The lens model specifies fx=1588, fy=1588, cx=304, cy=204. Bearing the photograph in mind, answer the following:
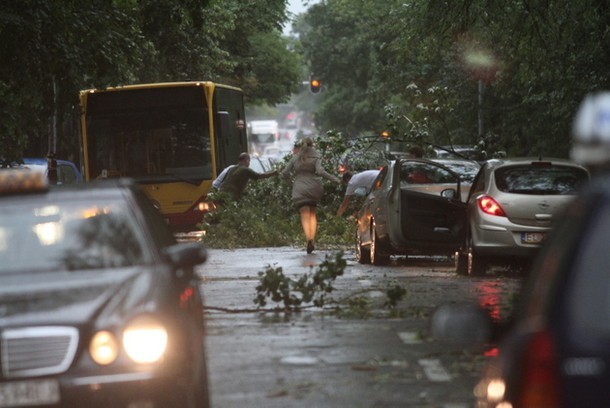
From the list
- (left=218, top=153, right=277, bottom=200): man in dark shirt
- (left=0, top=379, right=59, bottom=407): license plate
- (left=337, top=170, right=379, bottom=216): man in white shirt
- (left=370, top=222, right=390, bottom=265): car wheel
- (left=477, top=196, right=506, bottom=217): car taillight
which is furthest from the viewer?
(left=218, top=153, right=277, bottom=200): man in dark shirt

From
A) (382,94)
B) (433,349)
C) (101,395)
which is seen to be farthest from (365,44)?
(101,395)

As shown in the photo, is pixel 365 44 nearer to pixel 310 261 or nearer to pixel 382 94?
pixel 382 94

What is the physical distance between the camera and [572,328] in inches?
176

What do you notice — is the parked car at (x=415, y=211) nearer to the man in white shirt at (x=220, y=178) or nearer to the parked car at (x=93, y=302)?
the man in white shirt at (x=220, y=178)

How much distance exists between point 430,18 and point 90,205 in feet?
53.3

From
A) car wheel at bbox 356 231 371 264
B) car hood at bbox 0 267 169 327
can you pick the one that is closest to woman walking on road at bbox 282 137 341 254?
car wheel at bbox 356 231 371 264

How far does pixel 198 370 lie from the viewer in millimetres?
8125

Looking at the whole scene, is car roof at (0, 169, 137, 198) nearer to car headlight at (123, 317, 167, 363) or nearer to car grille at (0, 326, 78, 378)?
car headlight at (123, 317, 167, 363)

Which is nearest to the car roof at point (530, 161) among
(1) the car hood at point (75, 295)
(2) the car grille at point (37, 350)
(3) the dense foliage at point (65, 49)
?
(3) the dense foliage at point (65, 49)

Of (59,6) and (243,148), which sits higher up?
(59,6)

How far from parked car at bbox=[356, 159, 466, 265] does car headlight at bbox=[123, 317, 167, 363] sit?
13.4 metres

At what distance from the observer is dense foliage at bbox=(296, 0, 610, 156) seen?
2416 cm

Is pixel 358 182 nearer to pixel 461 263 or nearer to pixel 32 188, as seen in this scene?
pixel 461 263

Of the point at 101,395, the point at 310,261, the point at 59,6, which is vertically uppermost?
the point at 59,6
